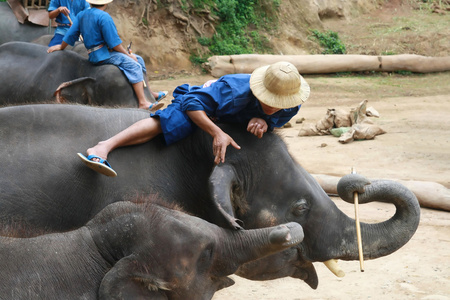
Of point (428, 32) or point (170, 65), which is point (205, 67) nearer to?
point (170, 65)

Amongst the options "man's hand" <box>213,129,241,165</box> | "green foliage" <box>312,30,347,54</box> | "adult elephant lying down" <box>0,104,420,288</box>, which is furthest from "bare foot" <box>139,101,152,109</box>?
"green foliage" <box>312,30,347,54</box>

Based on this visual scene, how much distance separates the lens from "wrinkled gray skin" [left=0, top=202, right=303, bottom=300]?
2.47m

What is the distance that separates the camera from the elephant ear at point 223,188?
3.55 metres

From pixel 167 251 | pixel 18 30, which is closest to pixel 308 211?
pixel 167 251

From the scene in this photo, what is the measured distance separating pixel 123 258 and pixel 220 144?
4.79ft

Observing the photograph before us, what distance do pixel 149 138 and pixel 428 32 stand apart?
15763 millimetres

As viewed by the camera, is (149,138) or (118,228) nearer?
(118,228)

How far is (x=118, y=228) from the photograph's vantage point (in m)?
2.60

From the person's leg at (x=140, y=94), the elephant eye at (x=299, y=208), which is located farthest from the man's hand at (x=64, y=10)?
the elephant eye at (x=299, y=208)

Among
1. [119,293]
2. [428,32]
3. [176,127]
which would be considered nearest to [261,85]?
[176,127]

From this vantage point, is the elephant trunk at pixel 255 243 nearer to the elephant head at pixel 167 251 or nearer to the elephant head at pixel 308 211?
the elephant head at pixel 167 251

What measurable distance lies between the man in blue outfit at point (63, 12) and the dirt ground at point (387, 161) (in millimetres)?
3390

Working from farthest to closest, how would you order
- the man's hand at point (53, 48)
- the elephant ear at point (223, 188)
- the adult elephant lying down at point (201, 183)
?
the man's hand at point (53, 48) → the adult elephant lying down at point (201, 183) → the elephant ear at point (223, 188)

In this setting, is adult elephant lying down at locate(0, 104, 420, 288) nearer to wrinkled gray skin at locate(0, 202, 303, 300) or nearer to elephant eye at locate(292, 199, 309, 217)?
elephant eye at locate(292, 199, 309, 217)
